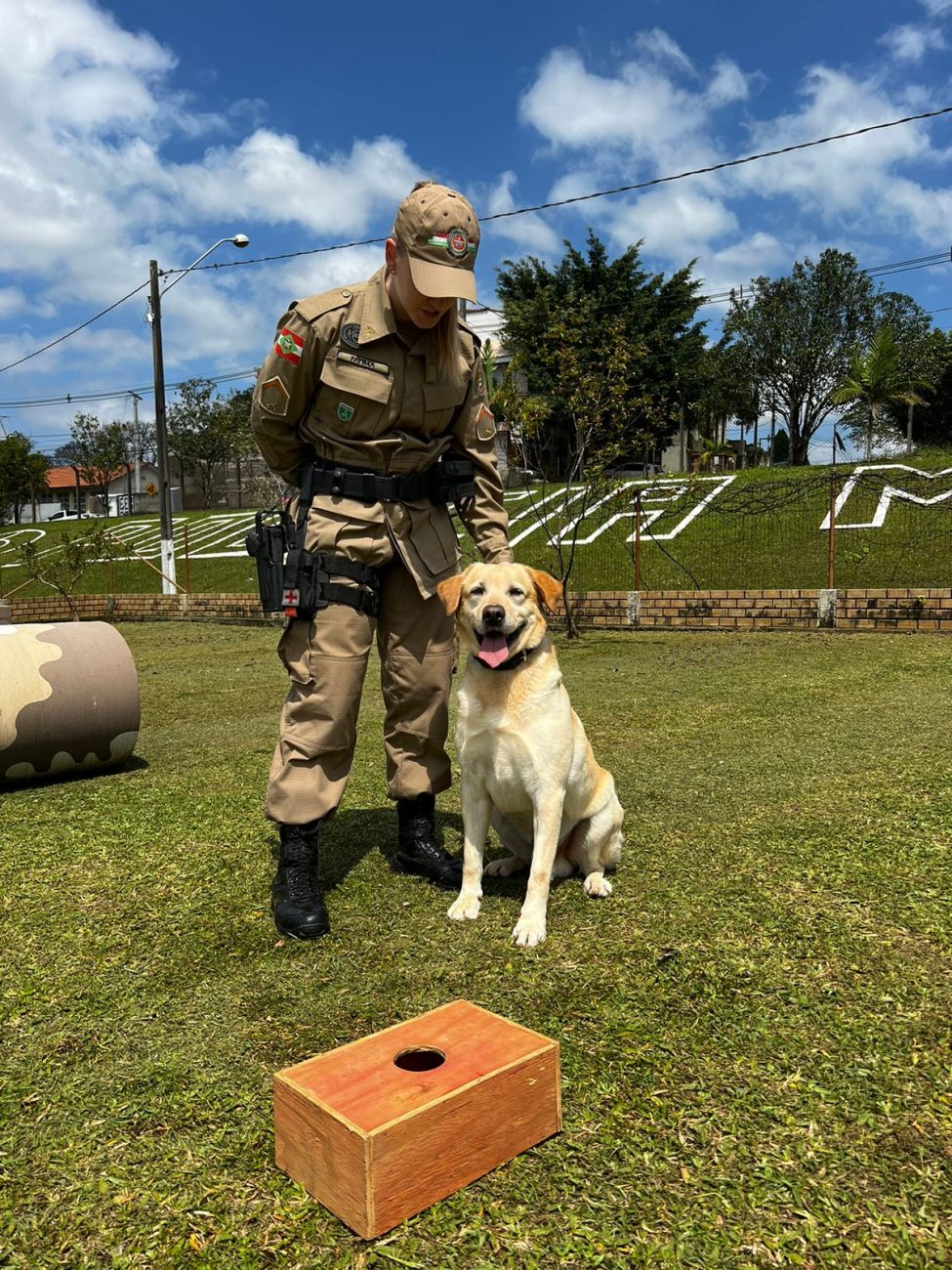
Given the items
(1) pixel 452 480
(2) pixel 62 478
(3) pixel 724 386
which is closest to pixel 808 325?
(3) pixel 724 386

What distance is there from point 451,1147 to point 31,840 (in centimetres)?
323

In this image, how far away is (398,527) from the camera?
334 cm

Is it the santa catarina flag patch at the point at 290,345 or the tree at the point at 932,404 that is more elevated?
the tree at the point at 932,404

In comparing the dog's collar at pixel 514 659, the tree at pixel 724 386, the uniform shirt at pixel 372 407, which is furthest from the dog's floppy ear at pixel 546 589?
the tree at pixel 724 386

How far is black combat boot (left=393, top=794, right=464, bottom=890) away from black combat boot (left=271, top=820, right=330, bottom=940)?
471 mm

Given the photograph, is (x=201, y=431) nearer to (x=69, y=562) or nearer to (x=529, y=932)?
(x=69, y=562)

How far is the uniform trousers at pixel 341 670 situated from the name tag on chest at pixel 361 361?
0.55 meters

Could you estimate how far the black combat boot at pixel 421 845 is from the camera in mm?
3562

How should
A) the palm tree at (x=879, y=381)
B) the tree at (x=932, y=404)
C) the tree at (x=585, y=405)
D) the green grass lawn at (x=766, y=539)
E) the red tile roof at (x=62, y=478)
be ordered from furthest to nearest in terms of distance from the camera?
the red tile roof at (x=62, y=478)
the tree at (x=932, y=404)
the palm tree at (x=879, y=381)
the green grass lawn at (x=766, y=539)
the tree at (x=585, y=405)

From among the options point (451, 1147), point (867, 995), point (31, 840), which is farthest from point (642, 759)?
point (451, 1147)

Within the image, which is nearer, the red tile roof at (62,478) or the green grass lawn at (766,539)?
the green grass lawn at (766,539)

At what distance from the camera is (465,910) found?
3.16 metres

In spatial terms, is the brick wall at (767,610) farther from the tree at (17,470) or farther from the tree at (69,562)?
the tree at (17,470)

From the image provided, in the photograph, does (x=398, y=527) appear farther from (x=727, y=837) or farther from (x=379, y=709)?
(x=379, y=709)
